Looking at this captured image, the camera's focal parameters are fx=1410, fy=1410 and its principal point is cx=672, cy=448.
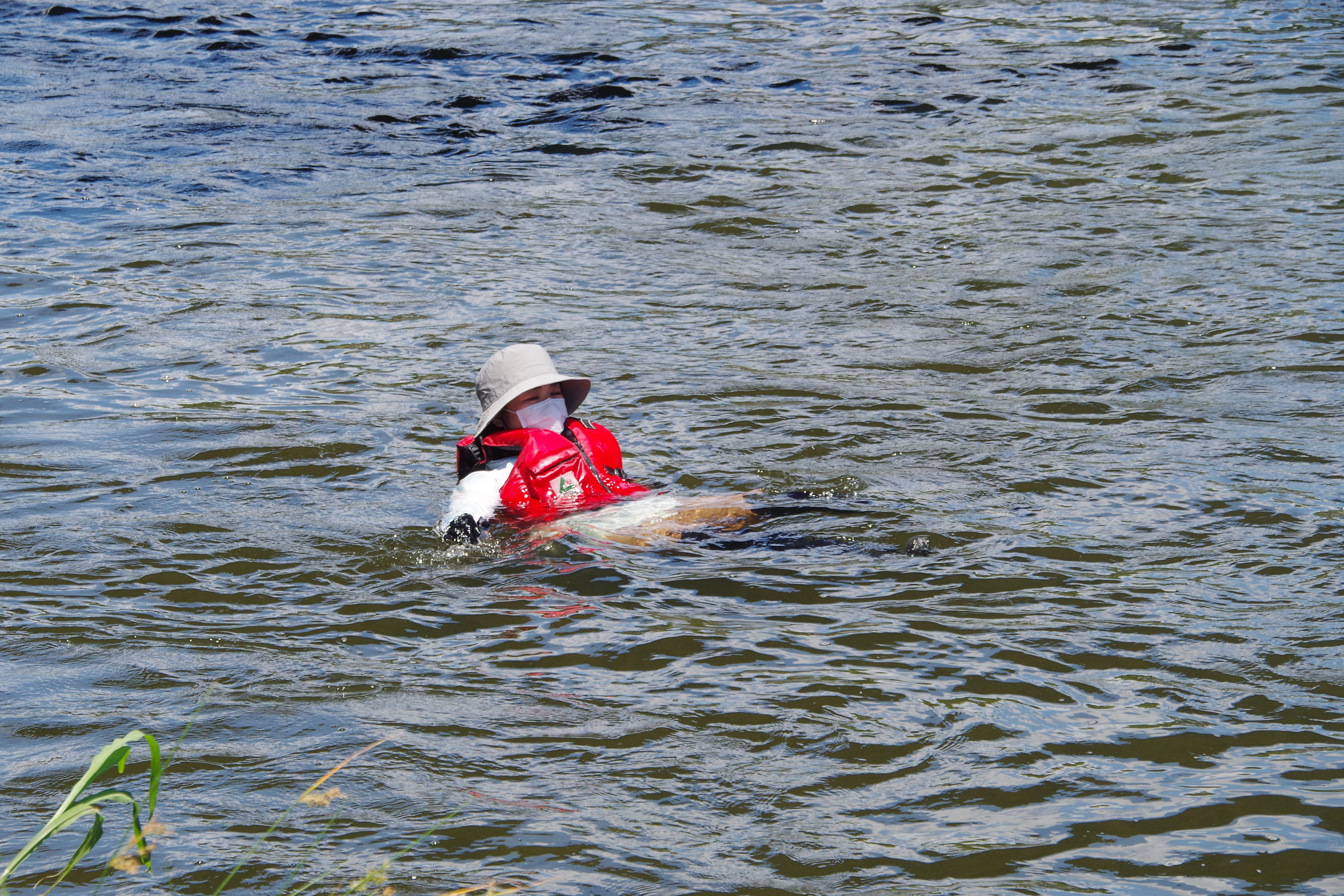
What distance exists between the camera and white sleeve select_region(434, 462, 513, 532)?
20.3 ft

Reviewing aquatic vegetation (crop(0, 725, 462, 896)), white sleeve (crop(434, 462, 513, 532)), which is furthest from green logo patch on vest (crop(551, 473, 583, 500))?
aquatic vegetation (crop(0, 725, 462, 896))

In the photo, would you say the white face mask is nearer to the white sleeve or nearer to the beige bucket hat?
the beige bucket hat

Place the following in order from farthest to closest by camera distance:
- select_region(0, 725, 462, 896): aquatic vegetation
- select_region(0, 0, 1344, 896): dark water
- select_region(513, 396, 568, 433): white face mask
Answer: select_region(513, 396, 568, 433): white face mask, select_region(0, 0, 1344, 896): dark water, select_region(0, 725, 462, 896): aquatic vegetation

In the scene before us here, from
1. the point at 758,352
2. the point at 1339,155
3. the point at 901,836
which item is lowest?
the point at 901,836

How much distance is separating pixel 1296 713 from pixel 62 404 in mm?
6695

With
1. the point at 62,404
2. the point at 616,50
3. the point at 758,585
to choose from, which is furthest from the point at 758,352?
the point at 616,50

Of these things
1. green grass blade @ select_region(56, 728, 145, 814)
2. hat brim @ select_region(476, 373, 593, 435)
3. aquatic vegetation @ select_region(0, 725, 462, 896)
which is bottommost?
aquatic vegetation @ select_region(0, 725, 462, 896)

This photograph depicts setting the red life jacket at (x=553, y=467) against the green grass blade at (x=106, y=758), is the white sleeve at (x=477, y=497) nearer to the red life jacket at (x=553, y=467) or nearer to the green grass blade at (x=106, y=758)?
the red life jacket at (x=553, y=467)

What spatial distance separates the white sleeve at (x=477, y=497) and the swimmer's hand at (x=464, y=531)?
0.32 ft

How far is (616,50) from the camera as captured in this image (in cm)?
1831

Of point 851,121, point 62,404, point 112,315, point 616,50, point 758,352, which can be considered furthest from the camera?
point 616,50

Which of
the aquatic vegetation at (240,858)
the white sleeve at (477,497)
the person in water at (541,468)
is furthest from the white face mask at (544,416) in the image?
the aquatic vegetation at (240,858)

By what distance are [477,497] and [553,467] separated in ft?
1.19

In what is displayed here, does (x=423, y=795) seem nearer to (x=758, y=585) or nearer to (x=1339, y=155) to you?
(x=758, y=585)
